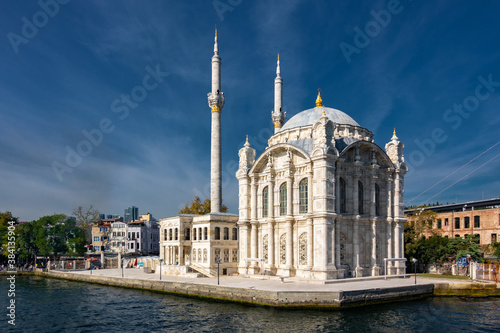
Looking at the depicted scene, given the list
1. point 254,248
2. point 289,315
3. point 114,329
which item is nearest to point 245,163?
point 254,248

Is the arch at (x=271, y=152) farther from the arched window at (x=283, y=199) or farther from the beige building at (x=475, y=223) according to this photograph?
the beige building at (x=475, y=223)

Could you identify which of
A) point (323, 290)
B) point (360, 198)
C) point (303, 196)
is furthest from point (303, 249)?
point (323, 290)

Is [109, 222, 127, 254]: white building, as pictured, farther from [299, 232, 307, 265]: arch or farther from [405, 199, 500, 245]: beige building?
[405, 199, 500, 245]: beige building

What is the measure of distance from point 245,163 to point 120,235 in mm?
52592

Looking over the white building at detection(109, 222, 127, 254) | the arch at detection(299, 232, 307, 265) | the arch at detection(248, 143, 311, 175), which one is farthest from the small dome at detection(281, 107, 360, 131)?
the white building at detection(109, 222, 127, 254)

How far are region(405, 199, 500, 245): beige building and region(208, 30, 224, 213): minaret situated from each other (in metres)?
29.0

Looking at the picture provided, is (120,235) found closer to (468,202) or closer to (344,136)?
(344,136)

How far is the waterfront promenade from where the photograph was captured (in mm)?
28766

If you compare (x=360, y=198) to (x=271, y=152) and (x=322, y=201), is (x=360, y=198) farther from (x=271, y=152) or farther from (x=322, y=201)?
(x=271, y=152)

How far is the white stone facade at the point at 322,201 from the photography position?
3588 cm

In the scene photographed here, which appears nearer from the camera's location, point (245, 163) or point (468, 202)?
point (245, 163)

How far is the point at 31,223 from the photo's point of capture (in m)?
72.8

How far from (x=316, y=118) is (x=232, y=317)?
22563 mm

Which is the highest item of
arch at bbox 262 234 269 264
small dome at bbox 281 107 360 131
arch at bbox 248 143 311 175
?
small dome at bbox 281 107 360 131
